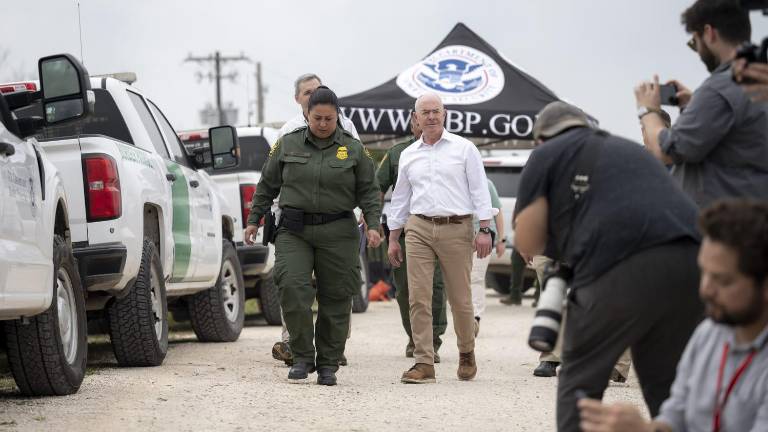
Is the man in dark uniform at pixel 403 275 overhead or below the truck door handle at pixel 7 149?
below

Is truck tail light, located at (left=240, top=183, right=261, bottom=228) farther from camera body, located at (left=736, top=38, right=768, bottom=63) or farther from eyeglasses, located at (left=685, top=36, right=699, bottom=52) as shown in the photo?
camera body, located at (left=736, top=38, right=768, bottom=63)

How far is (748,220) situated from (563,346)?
135 centimetres

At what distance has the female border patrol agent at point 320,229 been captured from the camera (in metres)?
9.48

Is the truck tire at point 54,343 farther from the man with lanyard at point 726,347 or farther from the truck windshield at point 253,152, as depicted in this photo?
the truck windshield at point 253,152

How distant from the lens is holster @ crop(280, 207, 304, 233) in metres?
9.46

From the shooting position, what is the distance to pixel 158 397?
852cm

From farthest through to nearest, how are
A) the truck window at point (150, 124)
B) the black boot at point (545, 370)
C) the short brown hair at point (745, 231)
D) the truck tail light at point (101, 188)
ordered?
the truck window at point (150, 124), the black boot at point (545, 370), the truck tail light at point (101, 188), the short brown hair at point (745, 231)

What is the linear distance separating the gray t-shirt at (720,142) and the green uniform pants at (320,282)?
161 inches

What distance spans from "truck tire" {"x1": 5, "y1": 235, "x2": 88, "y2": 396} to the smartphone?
3727mm

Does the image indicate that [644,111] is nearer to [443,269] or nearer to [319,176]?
[319,176]

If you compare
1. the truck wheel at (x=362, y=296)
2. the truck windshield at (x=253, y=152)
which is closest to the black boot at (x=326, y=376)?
the truck windshield at (x=253, y=152)

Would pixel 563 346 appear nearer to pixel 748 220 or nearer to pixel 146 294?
pixel 748 220

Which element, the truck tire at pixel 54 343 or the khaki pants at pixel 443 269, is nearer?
the truck tire at pixel 54 343

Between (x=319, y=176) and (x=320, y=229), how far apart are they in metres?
0.33
